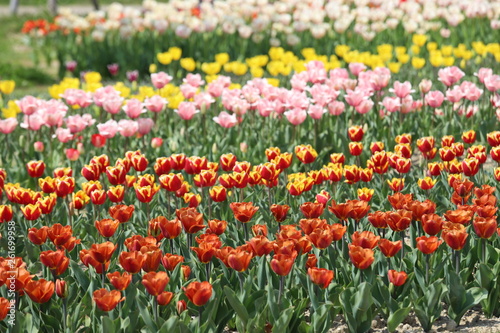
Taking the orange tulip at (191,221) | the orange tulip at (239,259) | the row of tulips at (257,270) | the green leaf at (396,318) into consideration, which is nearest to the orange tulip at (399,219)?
the row of tulips at (257,270)

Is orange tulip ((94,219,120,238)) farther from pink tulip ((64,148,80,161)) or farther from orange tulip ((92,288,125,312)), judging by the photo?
pink tulip ((64,148,80,161))

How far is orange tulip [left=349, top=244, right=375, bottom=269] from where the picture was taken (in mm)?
3227

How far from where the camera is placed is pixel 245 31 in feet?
35.9

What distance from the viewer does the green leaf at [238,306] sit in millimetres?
3188

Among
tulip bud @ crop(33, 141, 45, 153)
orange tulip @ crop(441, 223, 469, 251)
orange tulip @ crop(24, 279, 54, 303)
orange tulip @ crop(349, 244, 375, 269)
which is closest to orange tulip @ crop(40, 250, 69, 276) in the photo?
orange tulip @ crop(24, 279, 54, 303)

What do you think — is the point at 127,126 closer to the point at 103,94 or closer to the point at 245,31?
the point at 103,94

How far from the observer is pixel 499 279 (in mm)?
3490

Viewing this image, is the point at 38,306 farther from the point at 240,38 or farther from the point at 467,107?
the point at 240,38

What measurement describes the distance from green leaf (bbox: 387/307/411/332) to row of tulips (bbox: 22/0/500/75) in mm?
7853

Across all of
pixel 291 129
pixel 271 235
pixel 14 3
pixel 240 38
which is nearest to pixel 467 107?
pixel 291 129

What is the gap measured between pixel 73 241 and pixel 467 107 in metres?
3.94

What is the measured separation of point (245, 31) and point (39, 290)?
8227 mm

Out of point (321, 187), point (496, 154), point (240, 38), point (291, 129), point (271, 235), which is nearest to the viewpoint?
point (271, 235)

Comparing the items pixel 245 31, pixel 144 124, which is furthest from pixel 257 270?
pixel 245 31
